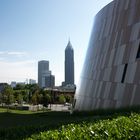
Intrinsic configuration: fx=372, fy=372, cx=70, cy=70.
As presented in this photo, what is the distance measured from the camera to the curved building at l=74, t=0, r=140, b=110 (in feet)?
71.1

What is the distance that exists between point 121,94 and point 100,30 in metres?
11.9

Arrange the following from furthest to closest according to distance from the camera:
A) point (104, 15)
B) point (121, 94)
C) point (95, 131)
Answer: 1. point (104, 15)
2. point (121, 94)
3. point (95, 131)

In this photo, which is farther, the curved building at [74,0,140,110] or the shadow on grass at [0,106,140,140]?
the curved building at [74,0,140,110]

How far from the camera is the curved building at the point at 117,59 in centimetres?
2167

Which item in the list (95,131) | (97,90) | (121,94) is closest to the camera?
(95,131)

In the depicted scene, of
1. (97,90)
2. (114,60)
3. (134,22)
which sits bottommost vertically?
(97,90)

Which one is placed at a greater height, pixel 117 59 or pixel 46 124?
pixel 117 59

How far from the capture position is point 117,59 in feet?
81.9

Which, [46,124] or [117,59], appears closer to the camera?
[46,124]

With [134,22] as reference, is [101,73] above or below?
below

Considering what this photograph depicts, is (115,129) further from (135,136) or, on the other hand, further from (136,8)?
(136,8)

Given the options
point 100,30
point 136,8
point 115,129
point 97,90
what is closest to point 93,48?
point 100,30

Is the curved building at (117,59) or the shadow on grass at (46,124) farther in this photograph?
the curved building at (117,59)

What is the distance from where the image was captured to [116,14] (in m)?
27.8
